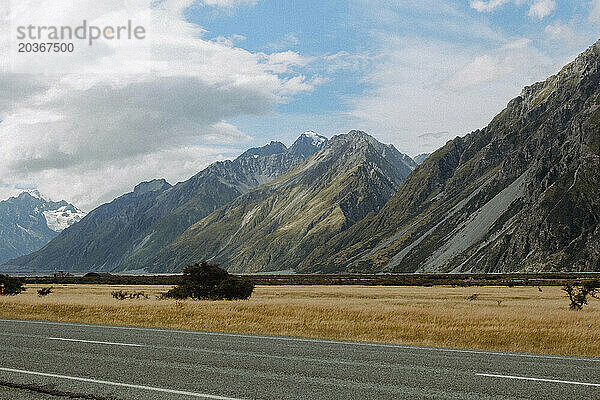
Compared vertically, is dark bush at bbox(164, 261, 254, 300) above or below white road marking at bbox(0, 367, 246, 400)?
below

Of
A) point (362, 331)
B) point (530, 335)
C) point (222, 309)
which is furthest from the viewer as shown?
point (222, 309)

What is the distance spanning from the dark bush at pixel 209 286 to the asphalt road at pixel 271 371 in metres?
32.2

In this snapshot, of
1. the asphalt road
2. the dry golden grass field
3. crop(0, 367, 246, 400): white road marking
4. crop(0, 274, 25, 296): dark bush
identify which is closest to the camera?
crop(0, 367, 246, 400): white road marking

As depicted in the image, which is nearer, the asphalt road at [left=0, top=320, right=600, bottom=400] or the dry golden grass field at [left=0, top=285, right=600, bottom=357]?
the asphalt road at [left=0, top=320, right=600, bottom=400]

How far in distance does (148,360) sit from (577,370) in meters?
11.8

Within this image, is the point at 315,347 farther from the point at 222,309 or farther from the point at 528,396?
the point at 222,309

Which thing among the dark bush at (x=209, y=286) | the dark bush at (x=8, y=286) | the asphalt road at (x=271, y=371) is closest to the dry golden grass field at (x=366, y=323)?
the asphalt road at (x=271, y=371)

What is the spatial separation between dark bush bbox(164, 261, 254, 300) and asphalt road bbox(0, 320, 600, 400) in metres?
32.2

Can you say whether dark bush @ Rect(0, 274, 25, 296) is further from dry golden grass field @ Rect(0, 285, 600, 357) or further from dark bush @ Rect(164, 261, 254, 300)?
dry golden grass field @ Rect(0, 285, 600, 357)

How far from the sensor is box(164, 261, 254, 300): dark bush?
5284 cm

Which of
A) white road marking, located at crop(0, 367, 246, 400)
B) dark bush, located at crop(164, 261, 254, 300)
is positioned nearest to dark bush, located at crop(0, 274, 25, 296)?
dark bush, located at crop(164, 261, 254, 300)

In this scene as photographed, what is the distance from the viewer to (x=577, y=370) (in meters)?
14.9

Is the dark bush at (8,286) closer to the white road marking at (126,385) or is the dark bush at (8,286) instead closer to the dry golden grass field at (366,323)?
the dry golden grass field at (366,323)

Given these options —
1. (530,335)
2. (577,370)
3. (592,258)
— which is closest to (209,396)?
(577,370)
